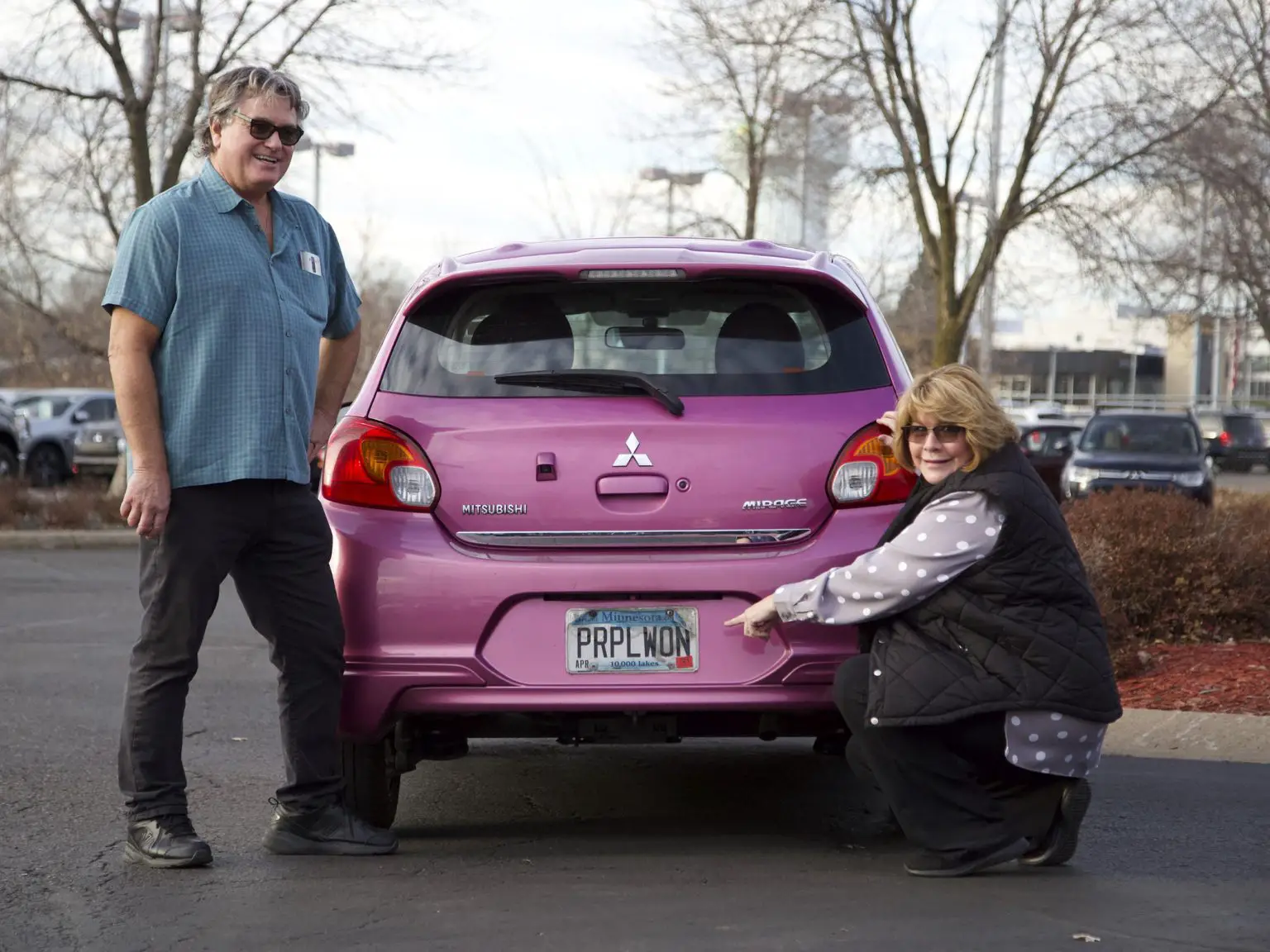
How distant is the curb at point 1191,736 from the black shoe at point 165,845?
370 cm

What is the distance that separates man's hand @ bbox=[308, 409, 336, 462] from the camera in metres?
5.16

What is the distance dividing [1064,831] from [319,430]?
245 cm

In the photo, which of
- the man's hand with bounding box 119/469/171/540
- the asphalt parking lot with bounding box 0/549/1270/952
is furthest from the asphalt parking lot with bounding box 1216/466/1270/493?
the man's hand with bounding box 119/469/171/540

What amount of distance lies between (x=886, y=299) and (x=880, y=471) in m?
30.2

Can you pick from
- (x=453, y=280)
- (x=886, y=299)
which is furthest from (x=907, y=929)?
(x=886, y=299)

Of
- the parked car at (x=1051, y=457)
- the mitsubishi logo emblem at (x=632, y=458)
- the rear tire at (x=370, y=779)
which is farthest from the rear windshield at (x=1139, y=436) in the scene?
the mitsubishi logo emblem at (x=632, y=458)

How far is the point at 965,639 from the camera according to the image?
4.51 metres

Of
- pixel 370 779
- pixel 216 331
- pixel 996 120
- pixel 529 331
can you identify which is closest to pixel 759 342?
pixel 529 331

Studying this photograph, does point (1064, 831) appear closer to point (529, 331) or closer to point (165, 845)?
point (529, 331)

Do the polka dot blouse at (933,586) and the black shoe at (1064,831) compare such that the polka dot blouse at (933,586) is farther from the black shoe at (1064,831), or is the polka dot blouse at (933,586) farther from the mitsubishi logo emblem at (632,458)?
the mitsubishi logo emblem at (632,458)

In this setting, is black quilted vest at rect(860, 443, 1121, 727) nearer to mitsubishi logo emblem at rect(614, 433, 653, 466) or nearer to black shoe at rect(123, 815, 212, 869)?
mitsubishi logo emblem at rect(614, 433, 653, 466)

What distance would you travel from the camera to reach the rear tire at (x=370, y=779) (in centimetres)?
504

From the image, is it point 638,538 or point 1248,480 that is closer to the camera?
point 638,538

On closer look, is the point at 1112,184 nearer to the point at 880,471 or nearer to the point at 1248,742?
the point at 1248,742
